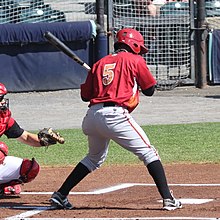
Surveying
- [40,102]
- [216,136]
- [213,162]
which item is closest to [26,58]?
[40,102]

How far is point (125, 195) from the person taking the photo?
25.4 feet

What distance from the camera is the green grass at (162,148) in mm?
10203

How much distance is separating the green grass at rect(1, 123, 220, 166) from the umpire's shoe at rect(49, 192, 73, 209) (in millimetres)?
2903

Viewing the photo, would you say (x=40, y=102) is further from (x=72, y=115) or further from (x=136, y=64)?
(x=136, y=64)

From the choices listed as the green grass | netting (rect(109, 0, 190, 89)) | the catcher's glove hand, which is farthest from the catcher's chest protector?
netting (rect(109, 0, 190, 89))

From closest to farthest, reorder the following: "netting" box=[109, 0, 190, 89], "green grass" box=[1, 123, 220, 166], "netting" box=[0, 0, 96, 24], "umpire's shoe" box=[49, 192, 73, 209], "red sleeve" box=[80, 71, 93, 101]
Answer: "red sleeve" box=[80, 71, 93, 101] < "umpire's shoe" box=[49, 192, 73, 209] < "green grass" box=[1, 123, 220, 166] < "netting" box=[0, 0, 96, 24] < "netting" box=[109, 0, 190, 89]

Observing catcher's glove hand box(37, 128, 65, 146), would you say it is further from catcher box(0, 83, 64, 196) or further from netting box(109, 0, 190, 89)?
netting box(109, 0, 190, 89)

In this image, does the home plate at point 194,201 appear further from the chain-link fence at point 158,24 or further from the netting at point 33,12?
the netting at point 33,12

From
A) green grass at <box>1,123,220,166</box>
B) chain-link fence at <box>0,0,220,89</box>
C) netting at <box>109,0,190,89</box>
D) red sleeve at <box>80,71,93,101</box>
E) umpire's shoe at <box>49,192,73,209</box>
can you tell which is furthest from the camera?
netting at <box>109,0,190,89</box>

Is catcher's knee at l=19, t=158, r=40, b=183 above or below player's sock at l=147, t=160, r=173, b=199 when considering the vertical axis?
below

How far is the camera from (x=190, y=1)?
18172 mm

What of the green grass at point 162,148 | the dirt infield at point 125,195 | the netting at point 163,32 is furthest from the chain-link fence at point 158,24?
the dirt infield at point 125,195

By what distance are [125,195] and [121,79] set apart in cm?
153

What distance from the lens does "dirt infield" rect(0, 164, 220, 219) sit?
6738 mm
